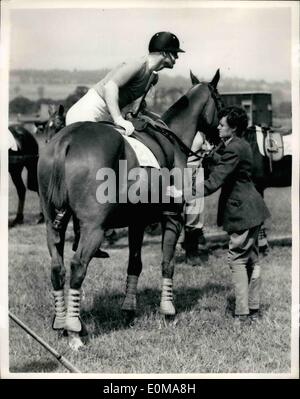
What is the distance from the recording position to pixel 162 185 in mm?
6199

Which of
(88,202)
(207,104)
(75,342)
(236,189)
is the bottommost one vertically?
(75,342)

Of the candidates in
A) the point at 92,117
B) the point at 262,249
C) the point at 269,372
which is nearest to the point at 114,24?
the point at 92,117

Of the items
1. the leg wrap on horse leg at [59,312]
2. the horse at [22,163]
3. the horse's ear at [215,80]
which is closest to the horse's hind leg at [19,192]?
the horse at [22,163]

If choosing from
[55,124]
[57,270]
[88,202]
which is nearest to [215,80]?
[88,202]

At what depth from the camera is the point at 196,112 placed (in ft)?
22.7

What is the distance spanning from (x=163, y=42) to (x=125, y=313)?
2.87 m

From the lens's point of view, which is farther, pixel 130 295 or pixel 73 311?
pixel 130 295

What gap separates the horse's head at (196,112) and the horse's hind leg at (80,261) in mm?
1905

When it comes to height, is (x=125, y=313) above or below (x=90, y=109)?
below

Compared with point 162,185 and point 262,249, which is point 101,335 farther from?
point 262,249

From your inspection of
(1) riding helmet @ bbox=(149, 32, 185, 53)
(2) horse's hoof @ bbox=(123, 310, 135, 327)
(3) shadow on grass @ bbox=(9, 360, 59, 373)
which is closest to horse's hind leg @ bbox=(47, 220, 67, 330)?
(3) shadow on grass @ bbox=(9, 360, 59, 373)

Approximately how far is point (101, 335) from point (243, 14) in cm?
349

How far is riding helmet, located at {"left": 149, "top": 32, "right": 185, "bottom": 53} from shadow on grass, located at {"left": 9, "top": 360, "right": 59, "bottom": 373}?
3.21 metres

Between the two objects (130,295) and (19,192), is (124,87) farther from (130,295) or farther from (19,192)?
(19,192)
